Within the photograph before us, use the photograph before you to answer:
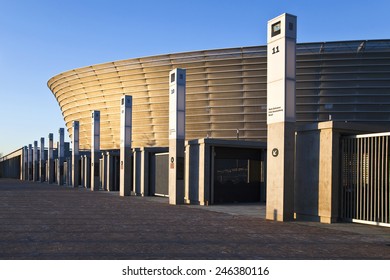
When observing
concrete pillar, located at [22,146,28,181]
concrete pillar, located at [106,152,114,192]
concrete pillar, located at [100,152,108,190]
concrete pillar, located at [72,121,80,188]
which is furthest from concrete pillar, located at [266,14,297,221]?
concrete pillar, located at [22,146,28,181]

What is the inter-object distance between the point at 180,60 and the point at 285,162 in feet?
175

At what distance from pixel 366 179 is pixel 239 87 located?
51208 mm

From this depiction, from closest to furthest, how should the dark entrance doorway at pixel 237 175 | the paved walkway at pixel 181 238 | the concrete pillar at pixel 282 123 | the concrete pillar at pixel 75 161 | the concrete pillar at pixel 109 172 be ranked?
the paved walkway at pixel 181 238 → the concrete pillar at pixel 282 123 → the dark entrance doorway at pixel 237 175 → the concrete pillar at pixel 109 172 → the concrete pillar at pixel 75 161

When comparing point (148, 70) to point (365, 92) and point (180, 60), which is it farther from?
point (365, 92)

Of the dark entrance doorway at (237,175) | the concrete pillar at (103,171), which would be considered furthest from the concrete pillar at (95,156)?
the dark entrance doorway at (237,175)

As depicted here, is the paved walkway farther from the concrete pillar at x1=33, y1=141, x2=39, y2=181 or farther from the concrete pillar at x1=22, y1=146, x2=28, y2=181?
the concrete pillar at x1=22, y1=146, x2=28, y2=181

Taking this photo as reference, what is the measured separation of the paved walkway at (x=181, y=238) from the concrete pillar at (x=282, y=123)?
34.2 inches

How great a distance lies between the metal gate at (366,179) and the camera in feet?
45.7

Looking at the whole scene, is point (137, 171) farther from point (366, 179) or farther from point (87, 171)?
point (366, 179)

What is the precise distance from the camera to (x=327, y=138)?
15.0 meters

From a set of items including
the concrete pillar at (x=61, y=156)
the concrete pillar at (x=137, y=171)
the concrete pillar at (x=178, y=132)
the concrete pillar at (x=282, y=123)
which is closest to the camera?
the concrete pillar at (x=282, y=123)

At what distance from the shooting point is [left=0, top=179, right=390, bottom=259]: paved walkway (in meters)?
8.88

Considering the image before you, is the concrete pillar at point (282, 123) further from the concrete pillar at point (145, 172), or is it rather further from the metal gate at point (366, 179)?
the concrete pillar at point (145, 172)
